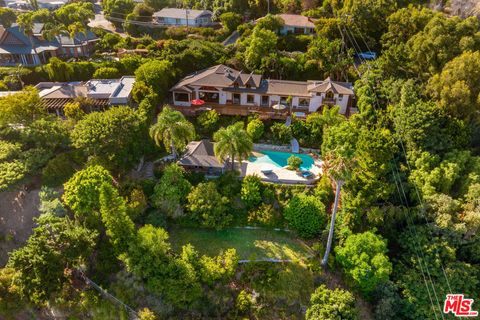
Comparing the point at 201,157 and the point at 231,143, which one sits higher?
the point at 231,143

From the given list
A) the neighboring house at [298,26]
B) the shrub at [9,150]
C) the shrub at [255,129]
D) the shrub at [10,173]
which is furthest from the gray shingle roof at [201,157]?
the neighboring house at [298,26]

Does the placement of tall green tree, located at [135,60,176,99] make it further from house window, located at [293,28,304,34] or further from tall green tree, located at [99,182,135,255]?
house window, located at [293,28,304,34]

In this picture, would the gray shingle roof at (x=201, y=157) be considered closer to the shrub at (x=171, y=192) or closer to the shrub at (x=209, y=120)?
the shrub at (x=171, y=192)

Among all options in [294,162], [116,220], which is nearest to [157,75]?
[294,162]

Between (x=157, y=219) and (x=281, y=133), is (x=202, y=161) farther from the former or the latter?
(x=281, y=133)

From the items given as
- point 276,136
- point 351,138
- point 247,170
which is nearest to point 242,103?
point 276,136

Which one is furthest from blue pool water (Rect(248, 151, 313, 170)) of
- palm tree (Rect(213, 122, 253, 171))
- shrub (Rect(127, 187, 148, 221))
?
shrub (Rect(127, 187, 148, 221))

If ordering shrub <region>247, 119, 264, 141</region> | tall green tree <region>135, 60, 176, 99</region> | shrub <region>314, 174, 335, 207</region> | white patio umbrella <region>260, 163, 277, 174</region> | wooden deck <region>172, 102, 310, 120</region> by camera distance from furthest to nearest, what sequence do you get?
wooden deck <region>172, 102, 310, 120</region> → tall green tree <region>135, 60, 176, 99</region> → shrub <region>247, 119, 264, 141</region> → white patio umbrella <region>260, 163, 277, 174</region> → shrub <region>314, 174, 335, 207</region>
